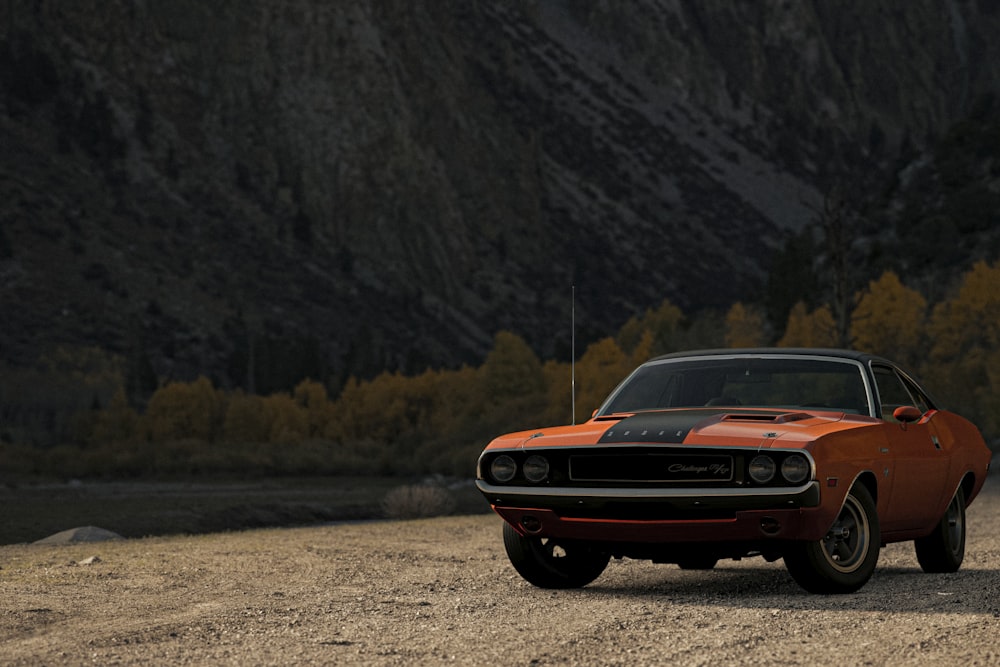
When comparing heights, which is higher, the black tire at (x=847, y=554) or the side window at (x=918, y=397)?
the side window at (x=918, y=397)

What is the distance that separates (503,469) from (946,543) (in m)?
3.88

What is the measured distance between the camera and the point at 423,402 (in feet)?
403

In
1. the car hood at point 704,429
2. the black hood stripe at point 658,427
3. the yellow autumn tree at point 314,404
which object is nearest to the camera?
the car hood at point 704,429

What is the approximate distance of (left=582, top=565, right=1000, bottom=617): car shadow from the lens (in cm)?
883

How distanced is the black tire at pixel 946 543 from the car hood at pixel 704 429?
5.67 feet

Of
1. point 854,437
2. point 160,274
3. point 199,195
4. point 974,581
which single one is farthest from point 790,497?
point 199,195

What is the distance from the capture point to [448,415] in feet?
378

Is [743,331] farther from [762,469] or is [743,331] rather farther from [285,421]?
[762,469]

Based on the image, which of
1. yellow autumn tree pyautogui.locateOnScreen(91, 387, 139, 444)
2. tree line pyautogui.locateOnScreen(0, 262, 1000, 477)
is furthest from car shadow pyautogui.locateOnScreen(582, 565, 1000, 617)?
yellow autumn tree pyautogui.locateOnScreen(91, 387, 139, 444)

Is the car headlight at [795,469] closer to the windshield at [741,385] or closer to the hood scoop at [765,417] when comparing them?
the hood scoop at [765,417]

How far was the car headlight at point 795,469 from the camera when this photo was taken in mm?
8766

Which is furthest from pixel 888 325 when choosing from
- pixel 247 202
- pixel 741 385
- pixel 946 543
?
pixel 247 202

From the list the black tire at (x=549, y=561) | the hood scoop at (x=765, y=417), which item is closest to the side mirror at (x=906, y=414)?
the hood scoop at (x=765, y=417)

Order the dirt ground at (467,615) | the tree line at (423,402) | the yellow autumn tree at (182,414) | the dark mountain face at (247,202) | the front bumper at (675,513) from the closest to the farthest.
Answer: the dirt ground at (467,615) < the front bumper at (675,513) < the tree line at (423,402) < the yellow autumn tree at (182,414) < the dark mountain face at (247,202)
